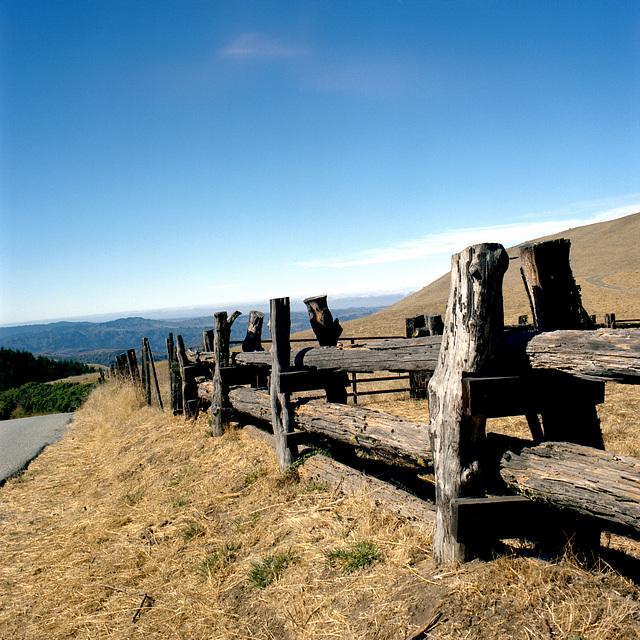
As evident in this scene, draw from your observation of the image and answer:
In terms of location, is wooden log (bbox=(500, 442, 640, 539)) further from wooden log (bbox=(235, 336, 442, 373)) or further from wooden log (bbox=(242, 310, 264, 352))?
wooden log (bbox=(242, 310, 264, 352))

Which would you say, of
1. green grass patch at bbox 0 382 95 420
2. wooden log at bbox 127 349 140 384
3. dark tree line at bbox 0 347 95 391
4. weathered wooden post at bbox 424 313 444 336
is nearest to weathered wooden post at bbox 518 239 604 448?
weathered wooden post at bbox 424 313 444 336

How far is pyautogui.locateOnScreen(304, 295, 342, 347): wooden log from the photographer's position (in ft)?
18.0

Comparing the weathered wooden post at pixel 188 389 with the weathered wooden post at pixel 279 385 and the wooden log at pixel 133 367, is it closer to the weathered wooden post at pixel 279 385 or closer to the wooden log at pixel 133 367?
the weathered wooden post at pixel 279 385

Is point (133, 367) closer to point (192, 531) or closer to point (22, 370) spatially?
point (192, 531)

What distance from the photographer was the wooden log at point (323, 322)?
550 cm

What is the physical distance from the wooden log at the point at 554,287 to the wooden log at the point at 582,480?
2.65 feet

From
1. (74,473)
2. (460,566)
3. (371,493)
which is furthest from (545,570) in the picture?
(74,473)

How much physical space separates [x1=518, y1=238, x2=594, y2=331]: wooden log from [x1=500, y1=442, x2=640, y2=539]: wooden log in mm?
807

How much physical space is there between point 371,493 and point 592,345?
2.76 metres

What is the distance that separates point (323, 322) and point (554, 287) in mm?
2967

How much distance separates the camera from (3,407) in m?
19.7

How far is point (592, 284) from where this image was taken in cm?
5622

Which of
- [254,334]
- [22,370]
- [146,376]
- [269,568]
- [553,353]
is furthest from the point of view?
[22,370]

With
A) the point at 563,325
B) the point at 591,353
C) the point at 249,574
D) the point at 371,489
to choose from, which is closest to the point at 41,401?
the point at 249,574
